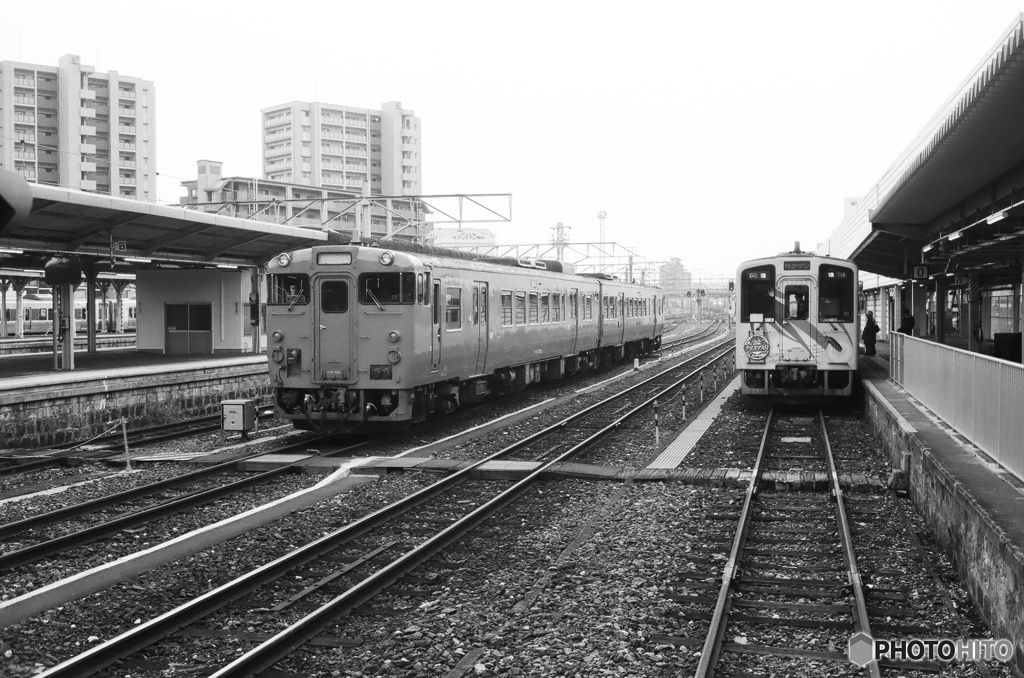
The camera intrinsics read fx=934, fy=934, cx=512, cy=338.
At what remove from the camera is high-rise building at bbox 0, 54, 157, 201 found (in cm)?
6744

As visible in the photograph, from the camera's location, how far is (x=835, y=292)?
16.3 meters

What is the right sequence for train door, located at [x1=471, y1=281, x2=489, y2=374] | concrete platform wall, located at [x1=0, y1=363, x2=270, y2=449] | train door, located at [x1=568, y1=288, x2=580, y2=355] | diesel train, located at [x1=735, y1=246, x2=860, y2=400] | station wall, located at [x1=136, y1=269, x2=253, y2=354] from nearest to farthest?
concrete platform wall, located at [x1=0, y1=363, x2=270, y2=449] → train door, located at [x1=471, y1=281, x2=489, y2=374] → diesel train, located at [x1=735, y1=246, x2=860, y2=400] → train door, located at [x1=568, y1=288, x2=580, y2=355] → station wall, located at [x1=136, y1=269, x2=253, y2=354]

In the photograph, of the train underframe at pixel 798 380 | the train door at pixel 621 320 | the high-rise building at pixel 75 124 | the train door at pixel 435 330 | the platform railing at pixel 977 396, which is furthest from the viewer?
the high-rise building at pixel 75 124

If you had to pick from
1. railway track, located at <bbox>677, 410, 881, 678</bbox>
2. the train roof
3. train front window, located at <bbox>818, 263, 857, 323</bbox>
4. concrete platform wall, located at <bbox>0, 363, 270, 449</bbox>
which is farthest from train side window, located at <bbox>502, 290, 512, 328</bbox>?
railway track, located at <bbox>677, 410, 881, 678</bbox>

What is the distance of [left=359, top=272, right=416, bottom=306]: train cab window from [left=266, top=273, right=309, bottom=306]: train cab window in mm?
864

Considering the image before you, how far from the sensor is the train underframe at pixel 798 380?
16.3 meters

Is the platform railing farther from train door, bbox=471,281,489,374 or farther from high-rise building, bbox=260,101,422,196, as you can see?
high-rise building, bbox=260,101,422,196

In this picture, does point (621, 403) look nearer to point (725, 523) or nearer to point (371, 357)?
point (371, 357)

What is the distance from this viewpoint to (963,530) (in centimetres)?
655

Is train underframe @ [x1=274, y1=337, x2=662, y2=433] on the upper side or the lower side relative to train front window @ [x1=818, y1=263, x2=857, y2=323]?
lower

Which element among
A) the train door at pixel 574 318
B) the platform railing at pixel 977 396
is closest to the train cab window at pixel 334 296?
the platform railing at pixel 977 396

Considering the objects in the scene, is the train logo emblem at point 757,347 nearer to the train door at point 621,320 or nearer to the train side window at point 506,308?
the train side window at point 506,308

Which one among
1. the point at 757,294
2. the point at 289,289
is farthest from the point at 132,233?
→ the point at 757,294

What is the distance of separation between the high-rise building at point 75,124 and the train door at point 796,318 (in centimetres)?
6047
